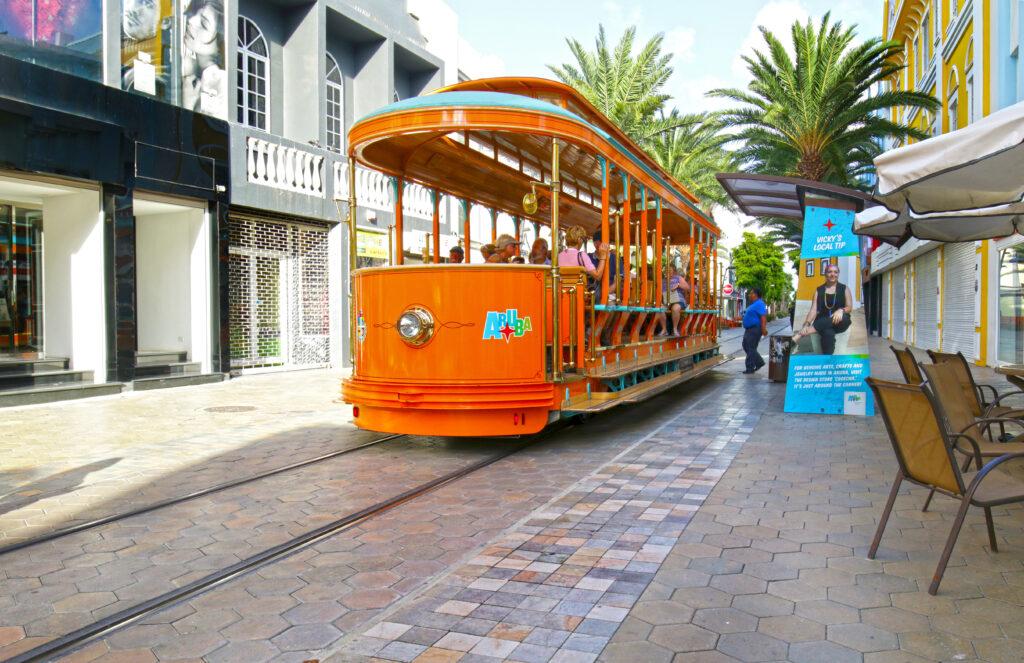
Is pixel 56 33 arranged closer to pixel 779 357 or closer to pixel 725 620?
pixel 725 620

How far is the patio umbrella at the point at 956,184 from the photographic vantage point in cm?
434

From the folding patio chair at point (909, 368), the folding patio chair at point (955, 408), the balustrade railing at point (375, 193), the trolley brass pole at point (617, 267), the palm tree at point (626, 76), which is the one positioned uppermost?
the palm tree at point (626, 76)

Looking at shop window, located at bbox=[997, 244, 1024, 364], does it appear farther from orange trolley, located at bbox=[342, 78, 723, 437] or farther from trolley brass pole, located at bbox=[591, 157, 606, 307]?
trolley brass pole, located at bbox=[591, 157, 606, 307]

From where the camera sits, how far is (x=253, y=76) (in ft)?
52.9

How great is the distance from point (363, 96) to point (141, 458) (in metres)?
13.7

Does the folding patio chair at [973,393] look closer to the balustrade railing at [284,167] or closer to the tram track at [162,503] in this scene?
the tram track at [162,503]

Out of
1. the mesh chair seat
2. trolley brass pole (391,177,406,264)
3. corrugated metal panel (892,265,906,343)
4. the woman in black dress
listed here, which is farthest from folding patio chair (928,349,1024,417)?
corrugated metal panel (892,265,906,343)

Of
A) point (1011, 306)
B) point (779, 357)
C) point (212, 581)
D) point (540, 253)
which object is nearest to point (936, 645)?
point (212, 581)

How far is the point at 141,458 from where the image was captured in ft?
23.3

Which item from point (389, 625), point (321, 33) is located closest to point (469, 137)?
point (389, 625)

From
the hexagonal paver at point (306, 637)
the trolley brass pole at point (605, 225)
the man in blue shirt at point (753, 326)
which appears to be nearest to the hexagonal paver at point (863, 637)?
the hexagonal paver at point (306, 637)

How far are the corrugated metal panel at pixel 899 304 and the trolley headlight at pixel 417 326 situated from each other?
29.3 m

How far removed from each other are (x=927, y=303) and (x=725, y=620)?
83.9 ft

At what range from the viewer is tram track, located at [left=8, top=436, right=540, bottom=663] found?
3100 mm
